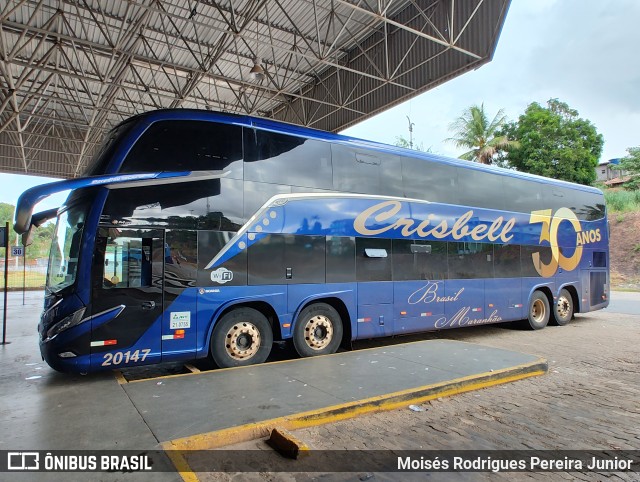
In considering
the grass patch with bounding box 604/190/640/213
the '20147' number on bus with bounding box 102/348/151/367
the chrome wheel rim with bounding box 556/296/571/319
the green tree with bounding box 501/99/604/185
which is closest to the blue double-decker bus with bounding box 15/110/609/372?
the '20147' number on bus with bounding box 102/348/151/367

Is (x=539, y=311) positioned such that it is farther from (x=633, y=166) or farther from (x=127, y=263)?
(x=633, y=166)

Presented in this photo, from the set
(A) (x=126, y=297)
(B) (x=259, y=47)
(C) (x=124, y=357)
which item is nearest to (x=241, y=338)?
(C) (x=124, y=357)

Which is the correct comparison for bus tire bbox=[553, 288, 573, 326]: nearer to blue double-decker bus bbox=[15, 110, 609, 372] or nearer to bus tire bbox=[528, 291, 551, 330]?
bus tire bbox=[528, 291, 551, 330]

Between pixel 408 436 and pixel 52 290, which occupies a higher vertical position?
pixel 52 290

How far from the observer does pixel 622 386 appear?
572 centimetres

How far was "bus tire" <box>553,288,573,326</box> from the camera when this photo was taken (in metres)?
11.3

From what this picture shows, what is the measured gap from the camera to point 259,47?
43.8ft

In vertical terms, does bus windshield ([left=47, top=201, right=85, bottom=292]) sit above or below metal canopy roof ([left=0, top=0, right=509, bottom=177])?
below

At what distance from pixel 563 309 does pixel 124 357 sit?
1154 centimetres

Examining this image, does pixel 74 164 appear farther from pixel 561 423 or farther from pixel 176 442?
pixel 561 423

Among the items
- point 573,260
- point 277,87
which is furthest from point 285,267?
point 277,87

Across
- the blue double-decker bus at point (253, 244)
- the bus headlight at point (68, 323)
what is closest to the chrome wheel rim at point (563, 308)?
the blue double-decker bus at point (253, 244)

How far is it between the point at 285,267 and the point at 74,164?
70.9ft

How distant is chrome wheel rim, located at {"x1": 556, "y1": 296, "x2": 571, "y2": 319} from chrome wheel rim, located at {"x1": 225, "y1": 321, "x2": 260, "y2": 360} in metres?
9.23
